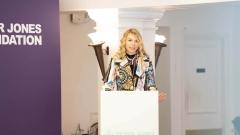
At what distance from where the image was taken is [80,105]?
516 cm

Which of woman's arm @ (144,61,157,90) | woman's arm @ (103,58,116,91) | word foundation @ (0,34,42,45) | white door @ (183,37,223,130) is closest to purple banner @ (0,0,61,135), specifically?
word foundation @ (0,34,42,45)

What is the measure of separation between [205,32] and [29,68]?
3.21 meters

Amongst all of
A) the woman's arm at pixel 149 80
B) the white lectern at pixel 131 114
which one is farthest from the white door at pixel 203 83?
the white lectern at pixel 131 114

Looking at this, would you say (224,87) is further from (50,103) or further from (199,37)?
(50,103)

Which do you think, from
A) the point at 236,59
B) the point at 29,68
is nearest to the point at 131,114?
the point at 29,68

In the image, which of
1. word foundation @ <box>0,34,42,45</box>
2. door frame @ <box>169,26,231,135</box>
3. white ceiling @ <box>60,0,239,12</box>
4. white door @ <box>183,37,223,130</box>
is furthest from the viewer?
white door @ <box>183,37,223,130</box>

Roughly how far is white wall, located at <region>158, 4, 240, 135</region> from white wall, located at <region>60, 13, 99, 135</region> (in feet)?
3.97

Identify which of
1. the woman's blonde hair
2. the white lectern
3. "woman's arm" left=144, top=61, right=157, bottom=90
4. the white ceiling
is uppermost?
the white ceiling

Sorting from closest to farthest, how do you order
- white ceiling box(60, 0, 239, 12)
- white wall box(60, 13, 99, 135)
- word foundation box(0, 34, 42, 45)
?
word foundation box(0, 34, 42, 45) → white ceiling box(60, 0, 239, 12) → white wall box(60, 13, 99, 135)

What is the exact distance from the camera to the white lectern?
3.09 metres

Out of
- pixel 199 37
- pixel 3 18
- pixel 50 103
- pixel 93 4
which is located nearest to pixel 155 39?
pixel 93 4

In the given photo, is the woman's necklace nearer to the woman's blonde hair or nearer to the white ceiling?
the woman's blonde hair

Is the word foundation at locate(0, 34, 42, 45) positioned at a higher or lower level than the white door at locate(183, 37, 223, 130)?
higher

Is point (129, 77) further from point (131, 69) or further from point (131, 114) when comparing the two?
point (131, 114)
